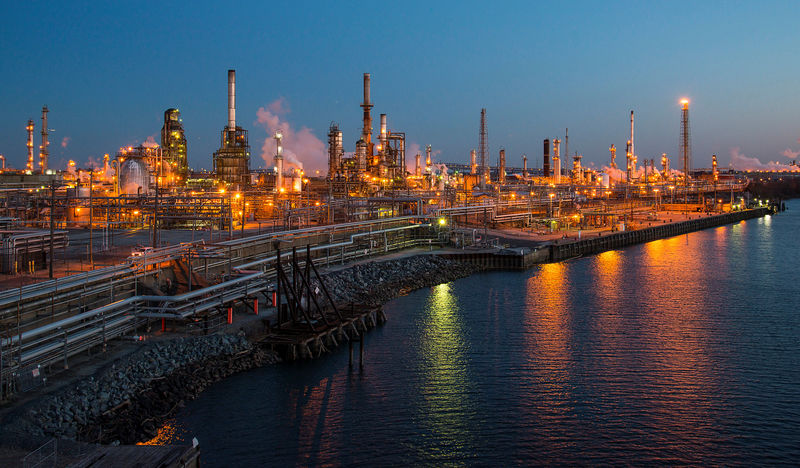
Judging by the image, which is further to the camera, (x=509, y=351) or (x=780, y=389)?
(x=509, y=351)

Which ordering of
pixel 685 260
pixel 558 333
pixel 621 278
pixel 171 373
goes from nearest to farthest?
1. pixel 171 373
2. pixel 558 333
3. pixel 621 278
4. pixel 685 260

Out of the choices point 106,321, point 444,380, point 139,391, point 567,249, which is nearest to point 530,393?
point 444,380

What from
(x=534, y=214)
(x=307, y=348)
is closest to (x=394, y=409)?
(x=307, y=348)

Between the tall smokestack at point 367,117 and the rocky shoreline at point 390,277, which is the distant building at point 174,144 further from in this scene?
the rocky shoreline at point 390,277

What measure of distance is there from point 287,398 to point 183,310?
470 centimetres

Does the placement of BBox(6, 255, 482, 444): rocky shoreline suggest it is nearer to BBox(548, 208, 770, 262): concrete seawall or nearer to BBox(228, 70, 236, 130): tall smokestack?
BBox(548, 208, 770, 262): concrete seawall

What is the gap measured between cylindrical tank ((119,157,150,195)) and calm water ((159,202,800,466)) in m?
34.7

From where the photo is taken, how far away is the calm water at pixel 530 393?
51.7 ft

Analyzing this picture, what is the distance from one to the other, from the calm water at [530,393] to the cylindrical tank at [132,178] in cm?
3465

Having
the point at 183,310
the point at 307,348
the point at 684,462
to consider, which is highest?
the point at 183,310

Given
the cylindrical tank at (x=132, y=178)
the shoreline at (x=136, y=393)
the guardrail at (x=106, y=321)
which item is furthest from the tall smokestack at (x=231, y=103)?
the shoreline at (x=136, y=393)

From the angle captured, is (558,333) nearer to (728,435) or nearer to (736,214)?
(728,435)

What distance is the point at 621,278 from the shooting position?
4284cm

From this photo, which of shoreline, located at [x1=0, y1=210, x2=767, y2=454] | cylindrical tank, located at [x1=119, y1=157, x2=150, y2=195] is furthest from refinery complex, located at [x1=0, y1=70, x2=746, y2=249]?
Answer: shoreline, located at [x1=0, y1=210, x2=767, y2=454]
